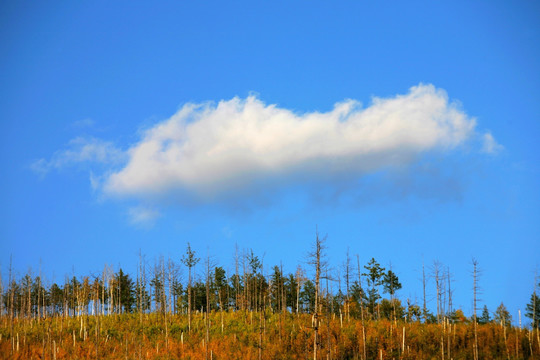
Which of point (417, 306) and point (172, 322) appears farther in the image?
point (417, 306)

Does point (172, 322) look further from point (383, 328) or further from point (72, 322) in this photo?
point (383, 328)

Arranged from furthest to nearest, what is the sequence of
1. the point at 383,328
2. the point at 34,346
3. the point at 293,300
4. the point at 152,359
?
the point at 293,300 < the point at 383,328 < the point at 34,346 < the point at 152,359

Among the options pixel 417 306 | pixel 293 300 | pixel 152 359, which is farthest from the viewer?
pixel 293 300

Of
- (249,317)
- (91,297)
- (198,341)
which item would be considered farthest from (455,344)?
(91,297)

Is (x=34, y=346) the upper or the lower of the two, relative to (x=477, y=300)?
lower

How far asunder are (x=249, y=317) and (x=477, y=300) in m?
25.1

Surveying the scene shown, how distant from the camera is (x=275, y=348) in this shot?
146ft

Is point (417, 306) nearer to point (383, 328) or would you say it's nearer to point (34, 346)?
point (383, 328)

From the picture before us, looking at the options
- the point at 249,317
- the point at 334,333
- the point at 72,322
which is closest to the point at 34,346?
the point at 72,322

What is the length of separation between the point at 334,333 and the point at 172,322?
62.3 feet

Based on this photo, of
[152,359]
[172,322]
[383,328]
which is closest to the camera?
[152,359]

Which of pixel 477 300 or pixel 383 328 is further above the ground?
pixel 477 300

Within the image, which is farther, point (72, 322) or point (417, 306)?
point (417, 306)

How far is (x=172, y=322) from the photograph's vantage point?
54.2m
